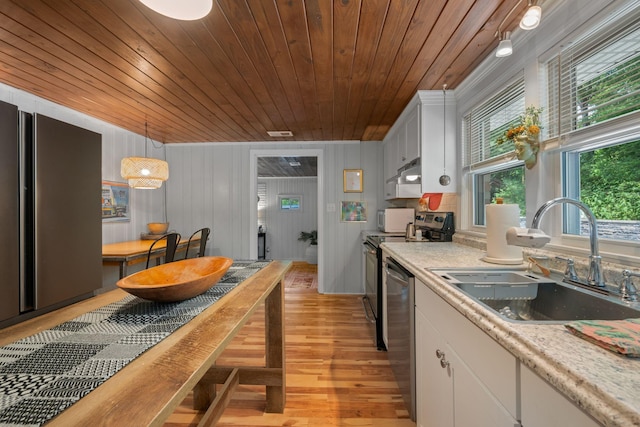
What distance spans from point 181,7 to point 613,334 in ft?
5.14

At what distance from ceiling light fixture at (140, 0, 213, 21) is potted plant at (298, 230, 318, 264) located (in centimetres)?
568

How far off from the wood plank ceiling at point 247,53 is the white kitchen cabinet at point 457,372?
4.84 ft

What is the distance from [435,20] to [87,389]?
2.04 metres

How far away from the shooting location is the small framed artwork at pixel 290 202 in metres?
7.26

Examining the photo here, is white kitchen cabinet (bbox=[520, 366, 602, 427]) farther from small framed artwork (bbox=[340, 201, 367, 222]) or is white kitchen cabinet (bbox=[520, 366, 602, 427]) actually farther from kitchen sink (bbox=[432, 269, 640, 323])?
small framed artwork (bbox=[340, 201, 367, 222])

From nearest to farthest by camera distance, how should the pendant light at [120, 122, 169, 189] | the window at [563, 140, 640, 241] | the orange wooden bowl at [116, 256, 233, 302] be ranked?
the orange wooden bowl at [116, 256, 233, 302]
the window at [563, 140, 640, 241]
the pendant light at [120, 122, 169, 189]

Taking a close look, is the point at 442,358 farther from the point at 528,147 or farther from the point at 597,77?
the point at 597,77

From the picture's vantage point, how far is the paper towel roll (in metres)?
1.52

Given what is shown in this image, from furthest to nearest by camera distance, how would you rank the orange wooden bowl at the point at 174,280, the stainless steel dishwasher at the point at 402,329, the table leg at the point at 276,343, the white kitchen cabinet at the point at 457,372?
the table leg at the point at 276,343 → the stainless steel dishwasher at the point at 402,329 → the orange wooden bowl at the point at 174,280 → the white kitchen cabinet at the point at 457,372

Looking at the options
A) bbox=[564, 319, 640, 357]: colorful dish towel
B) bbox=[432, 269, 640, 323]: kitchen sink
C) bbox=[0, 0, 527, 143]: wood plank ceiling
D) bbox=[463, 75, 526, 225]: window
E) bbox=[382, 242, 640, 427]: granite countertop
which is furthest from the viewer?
bbox=[463, 75, 526, 225]: window

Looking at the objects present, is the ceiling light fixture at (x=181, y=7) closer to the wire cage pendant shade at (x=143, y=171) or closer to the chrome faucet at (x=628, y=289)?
the chrome faucet at (x=628, y=289)

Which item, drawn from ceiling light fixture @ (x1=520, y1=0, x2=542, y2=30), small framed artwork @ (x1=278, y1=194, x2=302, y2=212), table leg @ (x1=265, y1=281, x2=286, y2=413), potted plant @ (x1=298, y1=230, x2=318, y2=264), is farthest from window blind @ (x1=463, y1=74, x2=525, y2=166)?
small framed artwork @ (x1=278, y1=194, x2=302, y2=212)

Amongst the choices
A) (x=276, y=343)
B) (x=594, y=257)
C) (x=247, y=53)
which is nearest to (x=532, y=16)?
(x=594, y=257)

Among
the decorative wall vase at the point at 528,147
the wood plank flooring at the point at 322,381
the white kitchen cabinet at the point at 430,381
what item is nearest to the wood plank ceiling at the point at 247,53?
the decorative wall vase at the point at 528,147
